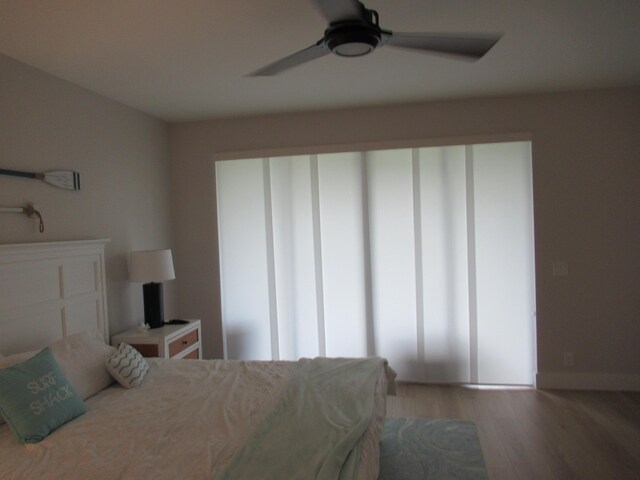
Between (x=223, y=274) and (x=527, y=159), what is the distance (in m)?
3.03

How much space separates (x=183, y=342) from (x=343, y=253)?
1.62 meters

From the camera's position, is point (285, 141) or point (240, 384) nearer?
point (240, 384)

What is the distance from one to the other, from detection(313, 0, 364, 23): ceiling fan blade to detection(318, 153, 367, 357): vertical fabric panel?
2.39 metres

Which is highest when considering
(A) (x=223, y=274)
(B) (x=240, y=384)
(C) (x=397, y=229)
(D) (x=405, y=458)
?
(C) (x=397, y=229)

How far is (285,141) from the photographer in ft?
13.2

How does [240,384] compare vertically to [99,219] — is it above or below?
below

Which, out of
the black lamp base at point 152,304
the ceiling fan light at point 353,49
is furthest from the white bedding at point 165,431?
→ the ceiling fan light at point 353,49

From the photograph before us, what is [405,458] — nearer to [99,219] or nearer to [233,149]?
[99,219]

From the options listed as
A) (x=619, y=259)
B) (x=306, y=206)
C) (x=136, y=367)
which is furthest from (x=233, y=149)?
(x=619, y=259)

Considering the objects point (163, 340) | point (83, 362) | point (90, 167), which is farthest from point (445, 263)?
point (90, 167)

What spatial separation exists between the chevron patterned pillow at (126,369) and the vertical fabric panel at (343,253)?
74.8 inches

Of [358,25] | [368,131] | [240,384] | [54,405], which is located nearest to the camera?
[358,25]

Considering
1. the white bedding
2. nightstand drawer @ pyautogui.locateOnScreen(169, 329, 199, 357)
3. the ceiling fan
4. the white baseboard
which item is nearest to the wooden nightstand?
nightstand drawer @ pyautogui.locateOnScreen(169, 329, 199, 357)

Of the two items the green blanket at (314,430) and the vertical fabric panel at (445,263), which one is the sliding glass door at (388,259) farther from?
the green blanket at (314,430)
